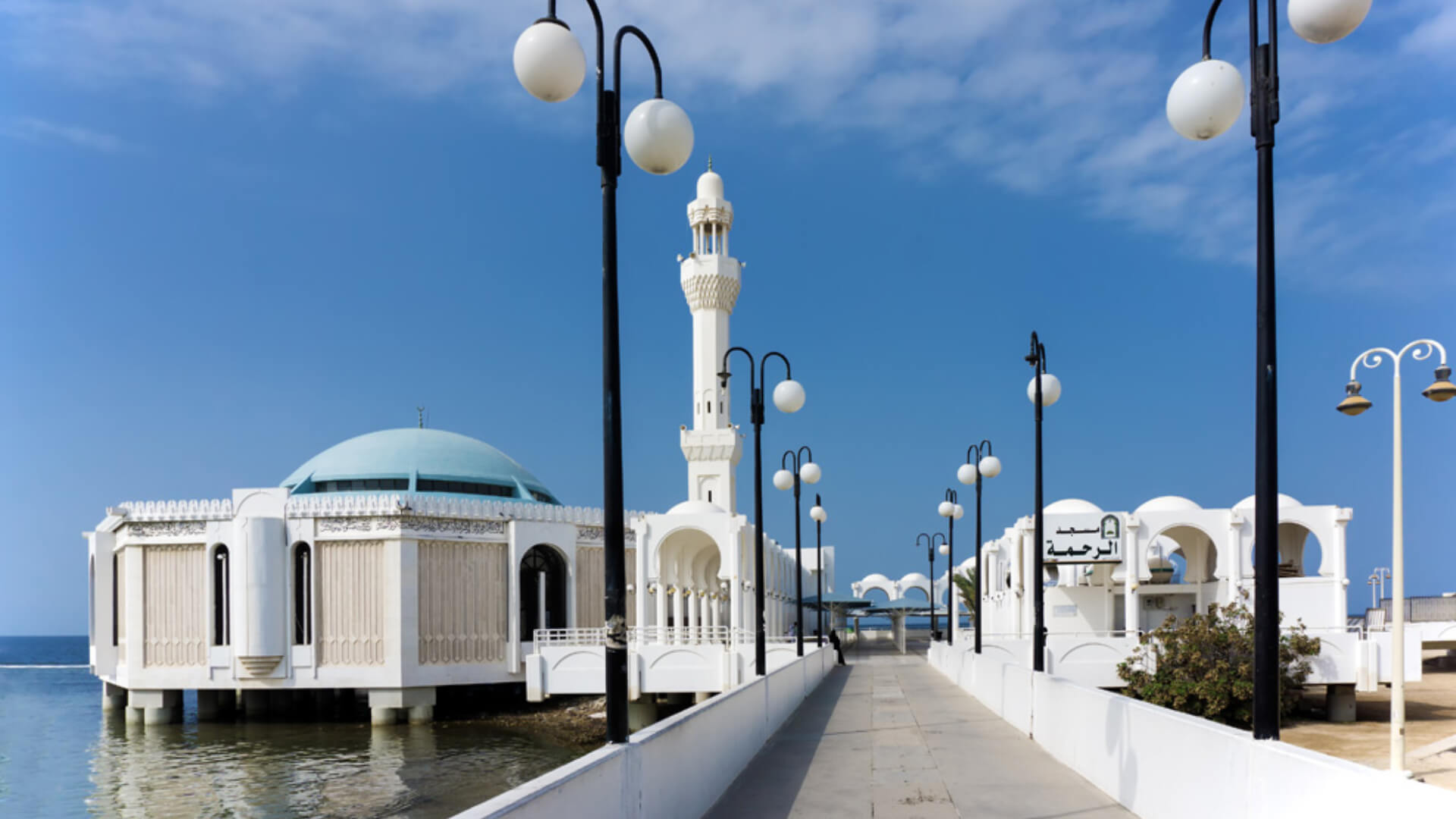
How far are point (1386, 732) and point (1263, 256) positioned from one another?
2609 cm

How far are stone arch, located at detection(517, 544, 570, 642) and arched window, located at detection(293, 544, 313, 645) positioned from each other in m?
7.39

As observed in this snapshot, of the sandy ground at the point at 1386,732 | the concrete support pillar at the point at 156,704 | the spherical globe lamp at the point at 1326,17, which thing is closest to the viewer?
the spherical globe lamp at the point at 1326,17

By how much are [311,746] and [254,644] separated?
498 centimetres

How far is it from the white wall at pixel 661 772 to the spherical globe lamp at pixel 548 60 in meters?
4.31

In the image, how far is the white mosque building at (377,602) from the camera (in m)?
36.5

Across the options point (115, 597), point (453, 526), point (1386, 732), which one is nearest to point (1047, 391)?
point (1386, 732)

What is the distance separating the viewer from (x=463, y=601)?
3844cm

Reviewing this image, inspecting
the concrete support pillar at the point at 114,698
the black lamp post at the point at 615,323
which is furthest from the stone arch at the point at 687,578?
the black lamp post at the point at 615,323

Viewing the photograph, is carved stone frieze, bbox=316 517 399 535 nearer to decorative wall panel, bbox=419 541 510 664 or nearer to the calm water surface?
decorative wall panel, bbox=419 541 510 664

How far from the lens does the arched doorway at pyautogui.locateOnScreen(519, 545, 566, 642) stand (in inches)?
1651

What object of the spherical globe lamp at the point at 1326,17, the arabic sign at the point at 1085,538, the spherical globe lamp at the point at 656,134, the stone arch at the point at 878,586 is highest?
the spherical globe lamp at the point at 1326,17

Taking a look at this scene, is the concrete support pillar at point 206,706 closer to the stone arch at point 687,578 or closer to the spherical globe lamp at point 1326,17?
the stone arch at point 687,578

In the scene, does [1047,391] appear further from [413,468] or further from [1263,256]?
[413,468]

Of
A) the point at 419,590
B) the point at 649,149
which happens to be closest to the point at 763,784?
the point at 649,149
